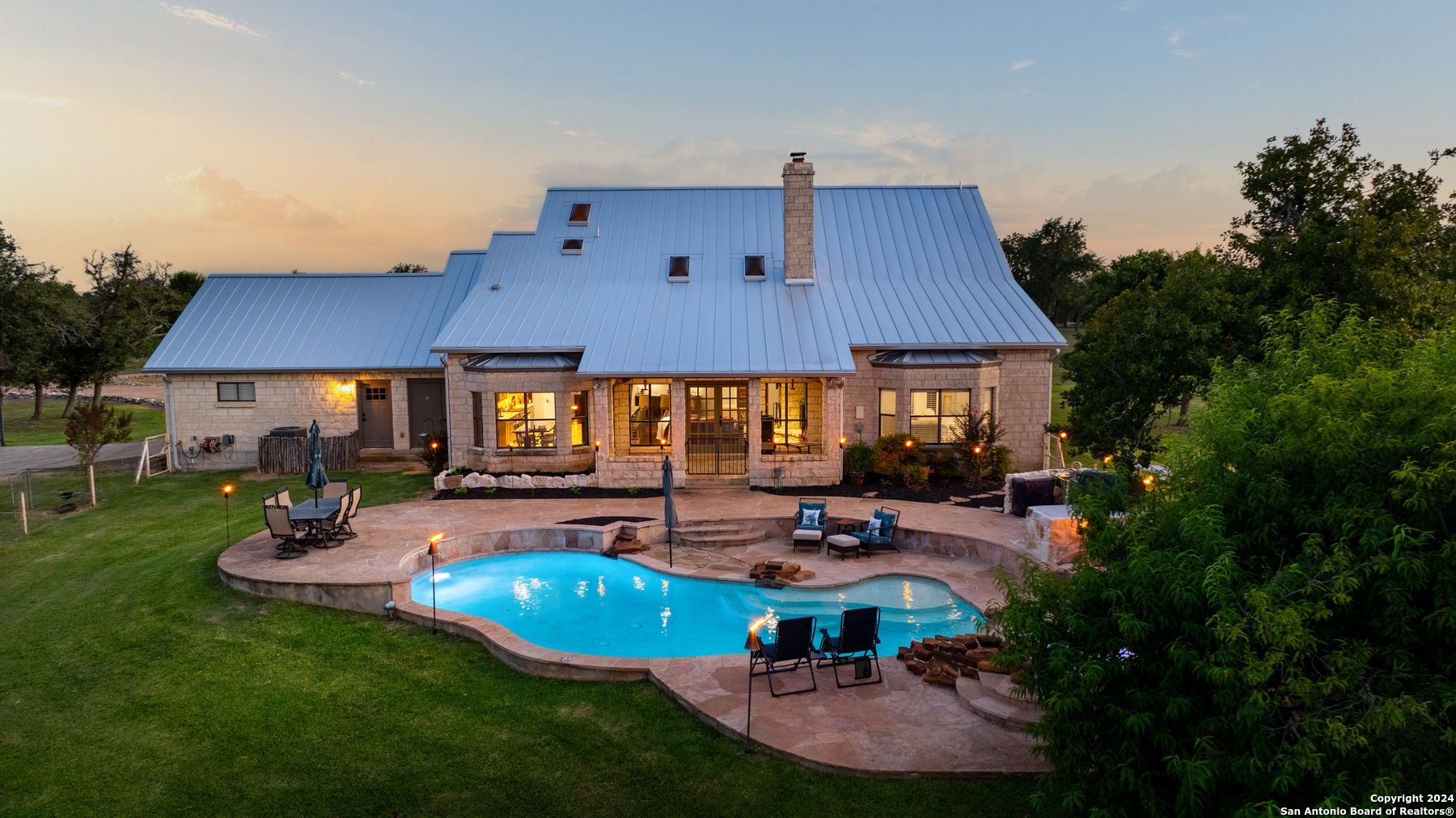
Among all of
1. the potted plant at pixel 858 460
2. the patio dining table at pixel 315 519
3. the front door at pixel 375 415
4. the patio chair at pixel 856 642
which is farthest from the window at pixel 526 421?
the patio chair at pixel 856 642

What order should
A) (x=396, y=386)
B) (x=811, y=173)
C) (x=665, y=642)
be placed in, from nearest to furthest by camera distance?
(x=665, y=642)
(x=811, y=173)
(x=396, y=386)

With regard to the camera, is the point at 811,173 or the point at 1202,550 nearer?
the point at 1202,550

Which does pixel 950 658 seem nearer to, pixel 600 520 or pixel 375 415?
pixel 600 520

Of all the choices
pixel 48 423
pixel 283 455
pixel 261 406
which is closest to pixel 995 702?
pixel 283 455

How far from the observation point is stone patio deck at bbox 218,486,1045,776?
304 inches

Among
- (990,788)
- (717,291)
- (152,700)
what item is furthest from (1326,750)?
(717,291)

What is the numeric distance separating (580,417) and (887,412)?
28.9ft

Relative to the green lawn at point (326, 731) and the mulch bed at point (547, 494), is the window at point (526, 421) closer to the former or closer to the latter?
the mulch bed at point (547, 494)

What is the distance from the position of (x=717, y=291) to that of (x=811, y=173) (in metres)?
4.46

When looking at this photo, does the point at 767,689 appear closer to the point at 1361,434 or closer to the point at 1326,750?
the point at 1326,750

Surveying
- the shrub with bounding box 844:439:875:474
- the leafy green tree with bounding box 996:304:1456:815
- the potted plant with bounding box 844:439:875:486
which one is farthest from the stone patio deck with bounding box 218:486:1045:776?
the leafy green tree with bounding box 996:304:1456:815

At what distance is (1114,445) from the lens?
667 inches

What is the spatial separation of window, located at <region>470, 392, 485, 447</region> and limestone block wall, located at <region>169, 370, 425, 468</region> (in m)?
3.38

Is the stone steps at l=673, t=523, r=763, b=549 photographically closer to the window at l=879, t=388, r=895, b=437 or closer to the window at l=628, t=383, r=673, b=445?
the window at l=628, t=383, r=673, b=445
